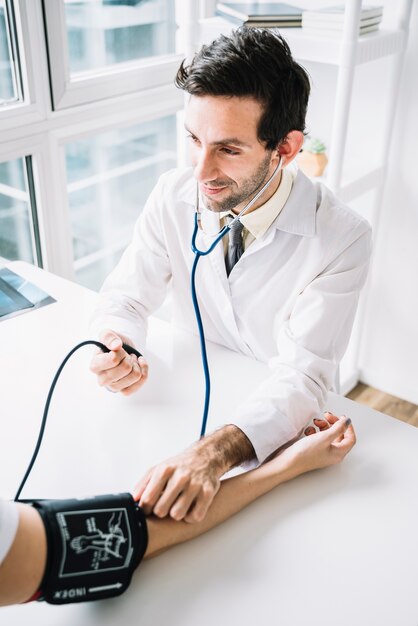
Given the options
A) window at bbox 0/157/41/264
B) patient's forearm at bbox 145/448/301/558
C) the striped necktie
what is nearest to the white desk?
patient's forearm at bbox 145/448/301/558

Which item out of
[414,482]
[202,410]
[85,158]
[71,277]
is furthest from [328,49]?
[414,482]

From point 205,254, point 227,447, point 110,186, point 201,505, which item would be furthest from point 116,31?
point 201,505

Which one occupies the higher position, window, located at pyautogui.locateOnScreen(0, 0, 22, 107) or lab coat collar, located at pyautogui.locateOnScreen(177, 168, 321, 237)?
window, located at pyautogui.locateOnScreen(0, 0, 22, 107)

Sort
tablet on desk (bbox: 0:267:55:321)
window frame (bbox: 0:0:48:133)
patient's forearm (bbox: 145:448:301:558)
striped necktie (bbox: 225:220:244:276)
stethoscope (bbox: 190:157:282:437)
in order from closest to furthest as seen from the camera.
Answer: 1. patient's forearm (bbox: 145:448:301:558)
2. stethoscope (bbox: 190:157:282:437)
3. striped necktie (bbox: 225:220:244:276)
4. tablet on desk (bbox: 0:267:55:321)
5. window frame (bbox: 0:0:48:133)

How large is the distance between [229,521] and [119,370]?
37cm

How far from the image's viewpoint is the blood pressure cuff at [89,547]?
2.48ft

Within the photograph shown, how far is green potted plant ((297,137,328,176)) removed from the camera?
2098 millimetres

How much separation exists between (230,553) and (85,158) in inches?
64.2

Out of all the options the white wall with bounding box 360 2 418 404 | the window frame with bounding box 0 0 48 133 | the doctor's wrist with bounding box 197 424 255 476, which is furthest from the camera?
the white wall with bounding box 360 2 418 404

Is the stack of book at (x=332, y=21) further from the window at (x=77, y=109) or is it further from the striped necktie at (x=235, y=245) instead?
the striped necktie at (x=235, y=245)

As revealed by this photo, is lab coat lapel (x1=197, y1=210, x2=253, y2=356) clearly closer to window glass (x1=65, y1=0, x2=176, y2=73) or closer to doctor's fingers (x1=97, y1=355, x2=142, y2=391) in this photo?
doctor's fingers (x1=97, y1=355, x2=142, y2=391)

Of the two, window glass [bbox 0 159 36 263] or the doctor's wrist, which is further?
window glass [bbox 0 159 36 263]

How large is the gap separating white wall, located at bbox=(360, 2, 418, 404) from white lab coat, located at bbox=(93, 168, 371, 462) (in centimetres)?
89

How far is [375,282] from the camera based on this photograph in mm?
2324
